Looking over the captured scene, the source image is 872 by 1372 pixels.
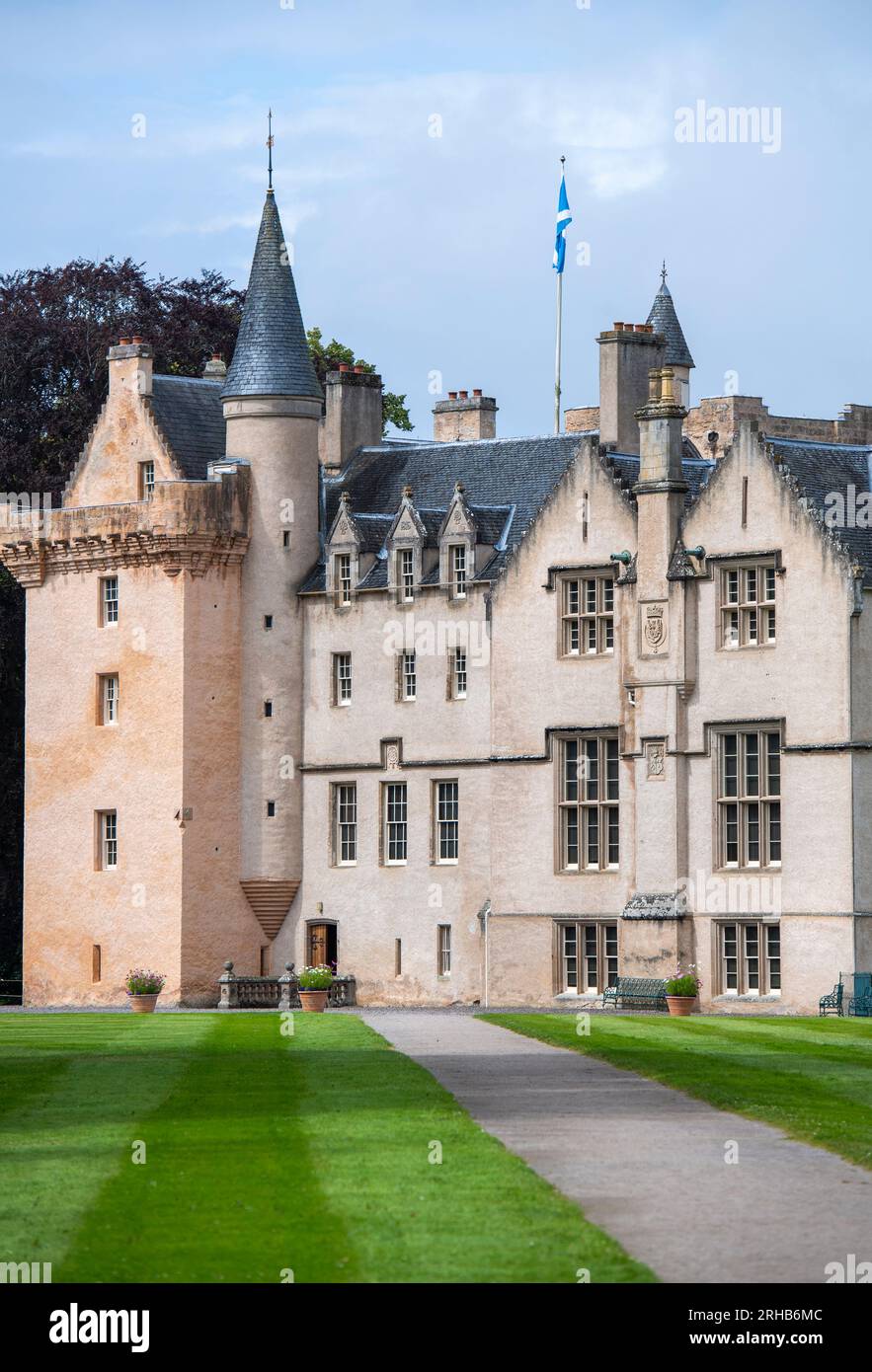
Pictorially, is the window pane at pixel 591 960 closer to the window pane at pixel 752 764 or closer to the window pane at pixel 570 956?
the window pane at pixel 570 956

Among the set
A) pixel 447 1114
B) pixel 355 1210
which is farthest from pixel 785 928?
pixel 355 1210

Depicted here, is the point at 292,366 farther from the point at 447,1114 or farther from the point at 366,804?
the point at 447,1114

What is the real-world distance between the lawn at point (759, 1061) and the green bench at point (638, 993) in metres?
5.86

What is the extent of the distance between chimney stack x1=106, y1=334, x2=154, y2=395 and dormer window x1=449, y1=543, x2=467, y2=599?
934 cm

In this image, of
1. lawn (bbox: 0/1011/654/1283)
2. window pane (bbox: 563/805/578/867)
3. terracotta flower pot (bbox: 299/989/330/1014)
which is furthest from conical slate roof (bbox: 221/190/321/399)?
lawn (bbox: 0/1011/654/1283)

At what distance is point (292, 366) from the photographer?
64000 mm

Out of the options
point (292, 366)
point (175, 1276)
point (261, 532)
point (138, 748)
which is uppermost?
point (292, 366)

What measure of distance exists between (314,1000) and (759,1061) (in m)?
24.5

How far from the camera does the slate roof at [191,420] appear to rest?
6544 centimetres

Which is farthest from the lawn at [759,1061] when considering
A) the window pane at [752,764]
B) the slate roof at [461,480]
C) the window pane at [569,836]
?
the slate roof at [461,480]

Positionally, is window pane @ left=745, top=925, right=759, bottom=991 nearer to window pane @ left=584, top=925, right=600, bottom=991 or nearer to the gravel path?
window pane @ left=584, top=925, right=600, bottom=991

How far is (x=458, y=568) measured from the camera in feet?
200

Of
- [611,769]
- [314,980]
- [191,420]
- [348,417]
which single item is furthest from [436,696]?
[191,420]

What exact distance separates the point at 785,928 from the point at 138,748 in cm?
1690
